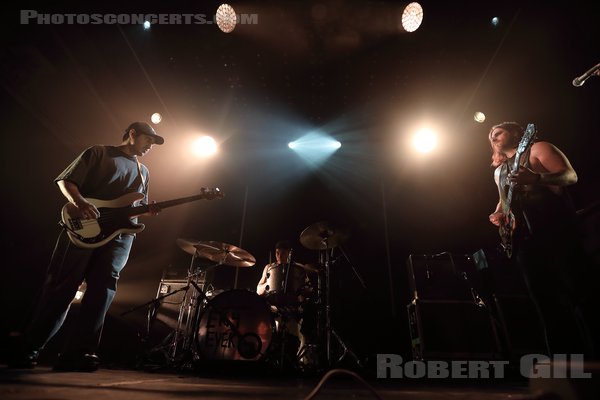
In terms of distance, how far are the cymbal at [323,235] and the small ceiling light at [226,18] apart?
102 inches

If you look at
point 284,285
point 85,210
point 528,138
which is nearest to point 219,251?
point 284,285

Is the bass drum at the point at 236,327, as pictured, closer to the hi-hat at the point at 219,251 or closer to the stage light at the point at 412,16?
the hi-hat at the point at 219,251

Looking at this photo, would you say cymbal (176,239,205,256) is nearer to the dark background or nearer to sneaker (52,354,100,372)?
the dark background

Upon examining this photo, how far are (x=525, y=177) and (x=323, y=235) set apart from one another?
2.37m

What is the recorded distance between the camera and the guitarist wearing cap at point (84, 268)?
6.59 ft

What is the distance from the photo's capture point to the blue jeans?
2035 mm

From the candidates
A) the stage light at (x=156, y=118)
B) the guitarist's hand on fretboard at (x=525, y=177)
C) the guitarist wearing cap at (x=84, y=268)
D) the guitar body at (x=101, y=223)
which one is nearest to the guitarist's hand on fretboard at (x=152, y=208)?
the guitarist wearing cap at (x=84, y=268)

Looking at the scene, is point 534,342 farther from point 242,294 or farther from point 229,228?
point 229,228

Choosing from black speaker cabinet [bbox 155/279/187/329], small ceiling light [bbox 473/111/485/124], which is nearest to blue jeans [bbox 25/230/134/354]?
black speaker cabinet [bbox 155/279/187/329]

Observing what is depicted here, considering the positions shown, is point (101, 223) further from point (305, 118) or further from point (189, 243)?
point (305, 118)

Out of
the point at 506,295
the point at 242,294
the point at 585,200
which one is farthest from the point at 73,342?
the point at 585,200

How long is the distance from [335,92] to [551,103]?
2.79m

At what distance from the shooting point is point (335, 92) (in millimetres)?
4383

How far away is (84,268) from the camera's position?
7.30 feet
